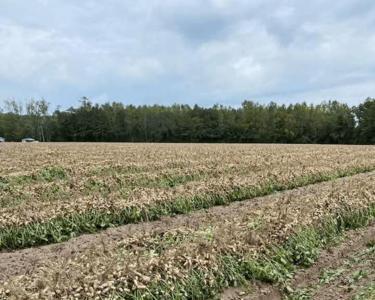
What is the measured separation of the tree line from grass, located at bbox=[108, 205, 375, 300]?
7140 centimetres

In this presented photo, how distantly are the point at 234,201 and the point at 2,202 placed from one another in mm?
6282

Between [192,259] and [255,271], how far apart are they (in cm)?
108

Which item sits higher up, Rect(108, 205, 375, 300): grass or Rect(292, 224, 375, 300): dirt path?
Rect(108, 205, 375, 300): grass

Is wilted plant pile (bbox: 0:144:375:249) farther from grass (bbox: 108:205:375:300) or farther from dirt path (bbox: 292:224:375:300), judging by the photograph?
dirt path (bbox: 292:224:375:300)

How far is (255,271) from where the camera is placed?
6016 mm

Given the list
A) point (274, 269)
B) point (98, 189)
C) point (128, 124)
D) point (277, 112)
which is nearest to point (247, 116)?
point (277, 112)

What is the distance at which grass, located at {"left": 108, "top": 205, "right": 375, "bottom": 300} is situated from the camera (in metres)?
5.05

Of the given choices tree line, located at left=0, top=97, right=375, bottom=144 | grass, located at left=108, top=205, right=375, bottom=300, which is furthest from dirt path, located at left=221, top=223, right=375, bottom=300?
tree line, located at left=0, top=97, right=375, bottom=144

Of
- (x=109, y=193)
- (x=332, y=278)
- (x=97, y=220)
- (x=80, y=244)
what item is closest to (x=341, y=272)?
(x=332, y=278)

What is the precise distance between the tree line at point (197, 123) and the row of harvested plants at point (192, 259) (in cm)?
7094

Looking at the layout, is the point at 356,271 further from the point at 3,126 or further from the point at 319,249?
the point at 3,126

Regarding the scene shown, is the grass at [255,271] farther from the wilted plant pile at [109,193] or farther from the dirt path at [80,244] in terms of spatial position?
the wilted plant pile at [109,193]

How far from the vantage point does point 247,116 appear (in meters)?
86.2

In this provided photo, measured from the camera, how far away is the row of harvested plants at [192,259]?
478cm
